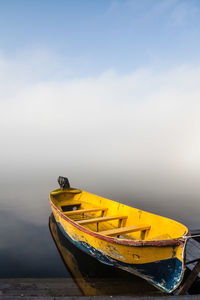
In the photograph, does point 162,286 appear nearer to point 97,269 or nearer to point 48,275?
point 97,269

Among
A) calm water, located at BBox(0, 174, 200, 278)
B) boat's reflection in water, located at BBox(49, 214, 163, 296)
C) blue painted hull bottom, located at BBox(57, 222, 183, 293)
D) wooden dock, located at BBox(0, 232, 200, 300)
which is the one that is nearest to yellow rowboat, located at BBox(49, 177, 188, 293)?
blue painted hull bottom, located at BBox(57, 222, 183, 293)

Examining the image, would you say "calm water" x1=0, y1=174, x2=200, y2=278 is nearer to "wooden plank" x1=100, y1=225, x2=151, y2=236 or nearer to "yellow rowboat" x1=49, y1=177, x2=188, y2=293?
"yellow rowboat" x1=49, y1=177, x2=188, y2=293

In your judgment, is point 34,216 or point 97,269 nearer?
point 97,269

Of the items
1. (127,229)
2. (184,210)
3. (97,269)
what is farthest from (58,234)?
(184,210)

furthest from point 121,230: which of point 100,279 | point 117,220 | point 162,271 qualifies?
point 117,220

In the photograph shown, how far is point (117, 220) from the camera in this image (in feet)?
22.3

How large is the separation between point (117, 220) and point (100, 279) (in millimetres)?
2032

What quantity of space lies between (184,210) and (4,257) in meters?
11.4

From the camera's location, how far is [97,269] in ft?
18.4

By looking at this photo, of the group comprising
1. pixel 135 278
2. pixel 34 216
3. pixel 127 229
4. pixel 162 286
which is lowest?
pixel 34 216

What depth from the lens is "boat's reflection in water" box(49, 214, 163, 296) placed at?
177 inches

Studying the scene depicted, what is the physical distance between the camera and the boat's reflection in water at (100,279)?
450 cm

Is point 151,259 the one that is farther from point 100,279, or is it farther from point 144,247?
point 100,279

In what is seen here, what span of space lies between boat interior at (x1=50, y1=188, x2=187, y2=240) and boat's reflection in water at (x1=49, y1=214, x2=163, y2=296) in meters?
0.93
